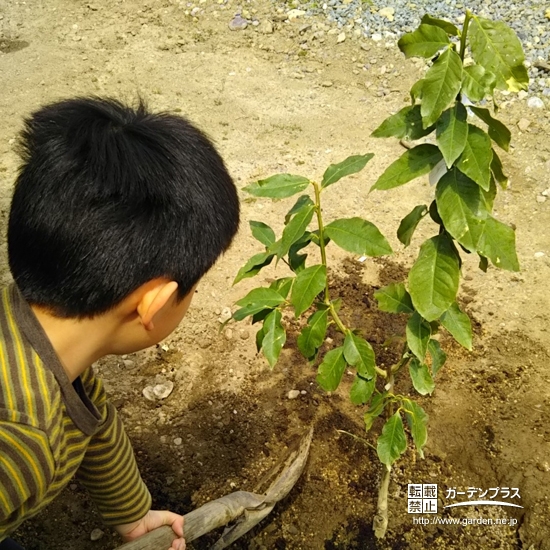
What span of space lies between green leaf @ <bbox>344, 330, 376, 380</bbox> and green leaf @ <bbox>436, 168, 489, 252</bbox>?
14.9 inches

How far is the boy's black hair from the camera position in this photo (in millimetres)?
1146

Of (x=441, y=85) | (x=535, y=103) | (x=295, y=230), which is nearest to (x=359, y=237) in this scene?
(x=295, y=230)

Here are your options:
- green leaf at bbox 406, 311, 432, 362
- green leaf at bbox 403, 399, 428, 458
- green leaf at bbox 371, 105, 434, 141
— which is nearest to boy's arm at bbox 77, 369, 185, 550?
green leaf at bbox 403, 399, 428, 458

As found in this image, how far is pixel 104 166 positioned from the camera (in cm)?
115

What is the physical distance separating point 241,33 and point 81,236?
375 cm

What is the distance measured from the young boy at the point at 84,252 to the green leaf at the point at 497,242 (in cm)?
51

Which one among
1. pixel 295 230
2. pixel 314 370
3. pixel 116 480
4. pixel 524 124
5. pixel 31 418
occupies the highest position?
pixel 295 230

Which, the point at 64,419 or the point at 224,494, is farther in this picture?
the point at 224,494

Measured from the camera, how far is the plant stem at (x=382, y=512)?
181 centimetres

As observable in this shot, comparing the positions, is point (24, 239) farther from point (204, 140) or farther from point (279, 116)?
point (279, 116)

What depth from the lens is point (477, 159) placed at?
115 centimetres

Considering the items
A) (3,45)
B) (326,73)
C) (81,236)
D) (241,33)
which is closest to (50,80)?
(3,45)

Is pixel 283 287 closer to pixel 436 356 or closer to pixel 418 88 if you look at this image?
pixel 436 356

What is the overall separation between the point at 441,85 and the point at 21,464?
3.28ft
